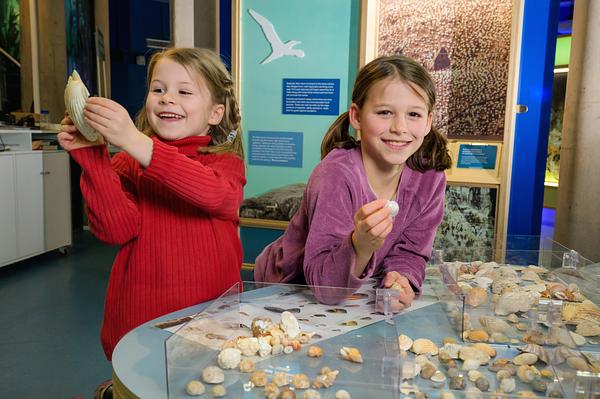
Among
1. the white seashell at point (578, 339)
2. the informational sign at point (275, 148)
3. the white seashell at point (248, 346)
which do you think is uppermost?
the informational sign at point (275, 148)

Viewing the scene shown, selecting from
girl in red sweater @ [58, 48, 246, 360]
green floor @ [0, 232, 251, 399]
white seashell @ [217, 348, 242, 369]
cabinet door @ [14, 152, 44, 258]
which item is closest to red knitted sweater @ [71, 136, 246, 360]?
girl in red sweater @ [58, 48, 246, 360]

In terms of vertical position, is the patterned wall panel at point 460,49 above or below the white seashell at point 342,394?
above

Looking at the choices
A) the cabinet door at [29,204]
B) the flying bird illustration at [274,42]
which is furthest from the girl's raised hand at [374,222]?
the cabinet door at [29,204]

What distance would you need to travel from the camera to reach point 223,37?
412 cm

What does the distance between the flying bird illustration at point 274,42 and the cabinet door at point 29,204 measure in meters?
2.27

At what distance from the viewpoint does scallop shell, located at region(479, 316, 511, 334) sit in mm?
986

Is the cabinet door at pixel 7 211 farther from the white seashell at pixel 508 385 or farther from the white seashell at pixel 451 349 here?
the white seashell at pixel 508 385

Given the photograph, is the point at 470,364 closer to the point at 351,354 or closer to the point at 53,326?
the point at 351,354

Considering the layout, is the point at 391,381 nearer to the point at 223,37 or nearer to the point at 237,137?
the point at 237,137

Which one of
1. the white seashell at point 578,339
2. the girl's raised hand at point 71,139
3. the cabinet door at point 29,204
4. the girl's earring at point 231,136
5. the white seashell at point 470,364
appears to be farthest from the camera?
the cabinet door at point 29,204

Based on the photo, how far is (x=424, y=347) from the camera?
91cm

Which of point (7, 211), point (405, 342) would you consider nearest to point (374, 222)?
point (405, 342)

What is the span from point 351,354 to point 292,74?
3.13m

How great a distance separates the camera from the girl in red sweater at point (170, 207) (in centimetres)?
121
